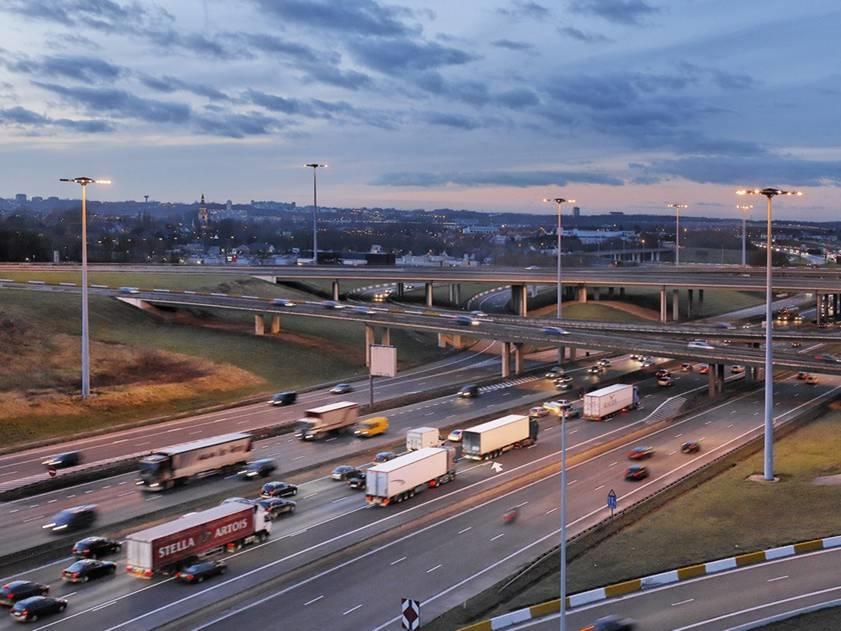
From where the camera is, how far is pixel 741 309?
152 meters

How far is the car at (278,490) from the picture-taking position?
146 ft

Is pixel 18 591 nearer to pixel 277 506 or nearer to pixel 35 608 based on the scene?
pixel 35 608

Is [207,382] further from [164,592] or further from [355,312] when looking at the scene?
[164,592]

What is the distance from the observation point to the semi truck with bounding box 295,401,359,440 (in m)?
59.2

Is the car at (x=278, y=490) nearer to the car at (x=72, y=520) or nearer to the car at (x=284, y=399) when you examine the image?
the car at (x=72, y=520)

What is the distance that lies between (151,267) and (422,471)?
316 ft

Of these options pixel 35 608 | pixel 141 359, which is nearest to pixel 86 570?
pixel 35 608

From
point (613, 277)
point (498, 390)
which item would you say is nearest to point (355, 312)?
point (498, 390)

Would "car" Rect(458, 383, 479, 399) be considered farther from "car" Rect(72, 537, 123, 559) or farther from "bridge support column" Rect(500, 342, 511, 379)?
"car" Rect(72, 537, 123, 559)

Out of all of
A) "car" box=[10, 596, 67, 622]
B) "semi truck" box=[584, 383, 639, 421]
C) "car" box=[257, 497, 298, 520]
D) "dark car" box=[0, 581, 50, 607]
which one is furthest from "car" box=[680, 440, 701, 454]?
"dark car" box=[0, 581, 50, 607]

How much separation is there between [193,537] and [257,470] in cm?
1332

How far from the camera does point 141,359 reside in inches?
3063

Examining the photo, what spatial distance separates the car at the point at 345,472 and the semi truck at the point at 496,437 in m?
8.06

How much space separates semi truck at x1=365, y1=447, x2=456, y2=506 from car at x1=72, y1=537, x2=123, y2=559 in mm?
Answer: 12336
